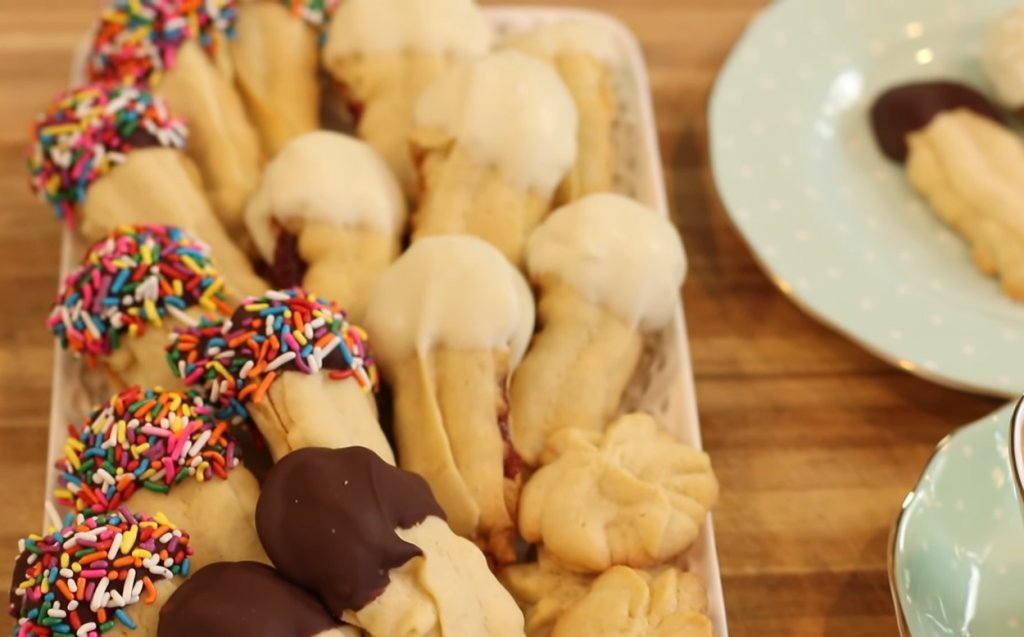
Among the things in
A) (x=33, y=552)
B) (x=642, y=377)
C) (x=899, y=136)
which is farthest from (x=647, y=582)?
(x=899, y=136)

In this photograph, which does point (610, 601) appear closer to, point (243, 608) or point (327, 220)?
point (243, 608)

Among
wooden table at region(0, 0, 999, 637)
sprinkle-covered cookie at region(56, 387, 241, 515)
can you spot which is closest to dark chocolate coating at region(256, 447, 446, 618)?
sprinkle-covered cookie at region(56, 387, 241, 515)

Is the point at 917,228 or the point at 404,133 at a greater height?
the point at 404,133

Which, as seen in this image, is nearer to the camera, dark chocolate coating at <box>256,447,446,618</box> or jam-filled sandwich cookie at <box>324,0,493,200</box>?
dark chocolate coating at <box>256,447,446,618</box>

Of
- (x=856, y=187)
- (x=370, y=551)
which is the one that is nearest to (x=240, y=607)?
(x=370, y=551)

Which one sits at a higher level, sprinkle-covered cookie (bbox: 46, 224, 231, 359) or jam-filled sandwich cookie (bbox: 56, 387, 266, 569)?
sprinkle-covered cookie (bbox: 46, 224, 231, 359)

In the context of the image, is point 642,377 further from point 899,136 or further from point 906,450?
point 899,136

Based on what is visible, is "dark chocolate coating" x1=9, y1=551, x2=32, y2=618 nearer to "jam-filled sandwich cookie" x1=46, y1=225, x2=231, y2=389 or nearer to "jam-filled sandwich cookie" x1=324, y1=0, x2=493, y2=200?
"jam-filled sandwich cookie" x1=46, y1=225, x2=231, y2=389

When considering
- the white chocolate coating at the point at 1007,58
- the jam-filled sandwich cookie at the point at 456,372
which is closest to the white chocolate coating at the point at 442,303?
the jam-filled sandwich cookie at the point at 456,372
